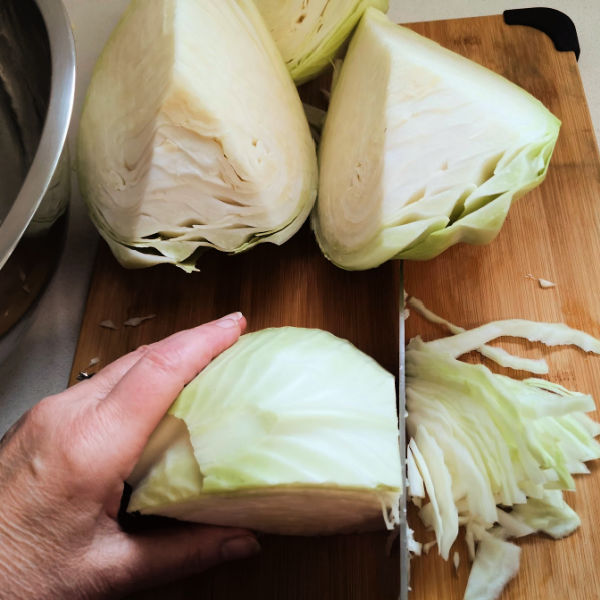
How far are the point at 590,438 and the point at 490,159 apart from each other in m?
0.51

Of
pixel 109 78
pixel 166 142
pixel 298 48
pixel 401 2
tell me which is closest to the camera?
pixel 166 142

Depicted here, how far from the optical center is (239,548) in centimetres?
101

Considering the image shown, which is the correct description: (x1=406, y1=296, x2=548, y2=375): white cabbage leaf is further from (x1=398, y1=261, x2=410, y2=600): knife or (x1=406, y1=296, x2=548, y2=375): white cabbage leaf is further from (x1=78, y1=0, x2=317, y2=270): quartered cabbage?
(x1=78, y1=0, x2=317, y2=270): quartered cabbage

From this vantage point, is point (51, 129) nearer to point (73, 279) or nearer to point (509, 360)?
point (73, 279)

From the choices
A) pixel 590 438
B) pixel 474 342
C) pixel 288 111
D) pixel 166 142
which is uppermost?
pixel 166 142

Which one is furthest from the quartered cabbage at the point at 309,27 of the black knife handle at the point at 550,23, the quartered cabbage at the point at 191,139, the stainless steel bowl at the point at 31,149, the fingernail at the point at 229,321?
the fingernail at the point at 229,321

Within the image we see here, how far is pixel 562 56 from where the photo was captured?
1473 millimetres

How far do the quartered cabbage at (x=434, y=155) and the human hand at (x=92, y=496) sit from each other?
401 mm

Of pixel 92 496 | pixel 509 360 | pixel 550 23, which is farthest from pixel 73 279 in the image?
pixel 550 23

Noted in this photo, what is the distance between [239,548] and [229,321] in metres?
0.36

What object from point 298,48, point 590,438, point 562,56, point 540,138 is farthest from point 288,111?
point 590,438

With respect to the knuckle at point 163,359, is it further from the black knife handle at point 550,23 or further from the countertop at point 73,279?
the black knife handle at point 550,23

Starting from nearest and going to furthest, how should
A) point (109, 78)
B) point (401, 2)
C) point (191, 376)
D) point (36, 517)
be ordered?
point (36, 517) < point (191, 376) < point (109, 78) < point (401, 2)

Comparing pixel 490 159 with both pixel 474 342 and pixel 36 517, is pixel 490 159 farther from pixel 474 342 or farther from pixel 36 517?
pixel 36 517
